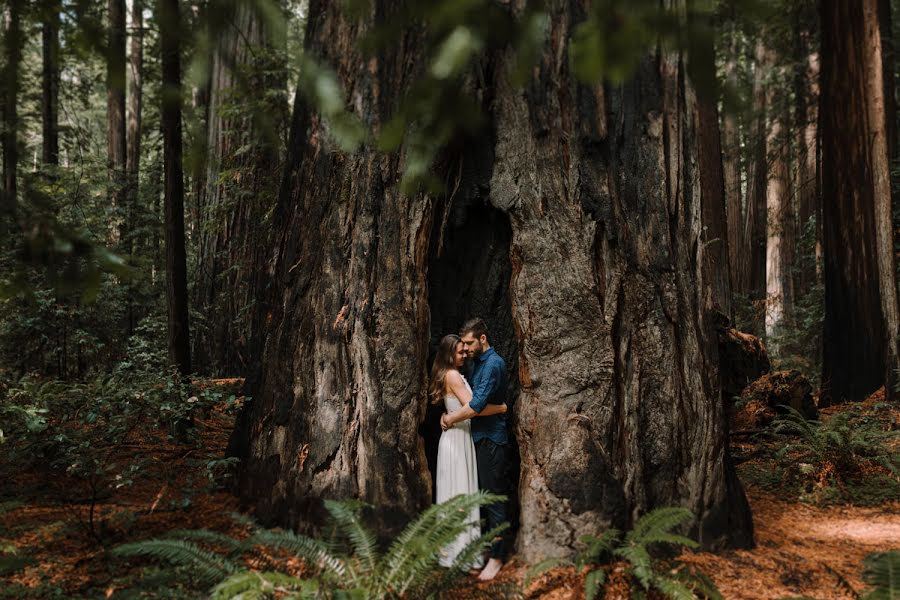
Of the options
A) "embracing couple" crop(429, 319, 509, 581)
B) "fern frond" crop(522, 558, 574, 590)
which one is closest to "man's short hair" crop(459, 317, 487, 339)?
"embracing couple" crop(429, 319, 509, 581)

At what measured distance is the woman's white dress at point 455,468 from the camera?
5375mm

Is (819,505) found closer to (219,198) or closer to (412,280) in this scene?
(412,280)

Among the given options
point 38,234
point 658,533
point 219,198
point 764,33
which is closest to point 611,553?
point 658,533

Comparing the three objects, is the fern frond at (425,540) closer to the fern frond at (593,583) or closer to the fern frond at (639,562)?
the fern frond at (593,583)

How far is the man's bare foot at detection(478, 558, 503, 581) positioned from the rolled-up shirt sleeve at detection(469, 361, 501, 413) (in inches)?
43.8

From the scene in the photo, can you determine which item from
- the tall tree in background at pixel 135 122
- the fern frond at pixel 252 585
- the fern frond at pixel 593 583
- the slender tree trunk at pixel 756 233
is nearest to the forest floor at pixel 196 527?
the fern frond at pixel 593 583

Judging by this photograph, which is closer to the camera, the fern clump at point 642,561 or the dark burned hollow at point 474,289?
the fern clump at point 642,561

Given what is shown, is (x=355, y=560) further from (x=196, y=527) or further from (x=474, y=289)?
(x=474, y=289)

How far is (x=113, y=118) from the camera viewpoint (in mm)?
16344

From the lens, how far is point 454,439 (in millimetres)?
5469

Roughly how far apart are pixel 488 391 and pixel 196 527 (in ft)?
7.96

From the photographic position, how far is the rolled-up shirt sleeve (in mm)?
5262

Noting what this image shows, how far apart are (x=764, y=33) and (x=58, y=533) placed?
17081 millimetres

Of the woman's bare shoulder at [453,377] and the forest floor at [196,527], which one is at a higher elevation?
the woman's bare shoulder at [453,377]
